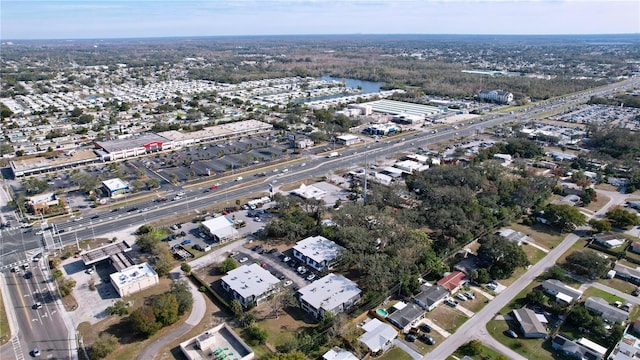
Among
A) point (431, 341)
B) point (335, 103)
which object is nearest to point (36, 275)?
point (431, 341)

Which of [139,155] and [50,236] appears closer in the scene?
[50,236]

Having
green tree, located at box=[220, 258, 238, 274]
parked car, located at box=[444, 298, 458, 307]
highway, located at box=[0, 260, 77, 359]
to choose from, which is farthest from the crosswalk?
parked car, located at box=[444, 298, 458, 307]

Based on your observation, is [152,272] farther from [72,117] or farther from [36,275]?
[72,117]

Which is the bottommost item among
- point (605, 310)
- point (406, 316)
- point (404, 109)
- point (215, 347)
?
point (215, 347)

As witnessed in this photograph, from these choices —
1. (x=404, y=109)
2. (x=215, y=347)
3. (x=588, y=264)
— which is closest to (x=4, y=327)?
(x=215, y=347)

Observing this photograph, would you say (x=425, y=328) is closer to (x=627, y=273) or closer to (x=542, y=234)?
(x=627, y=273)
